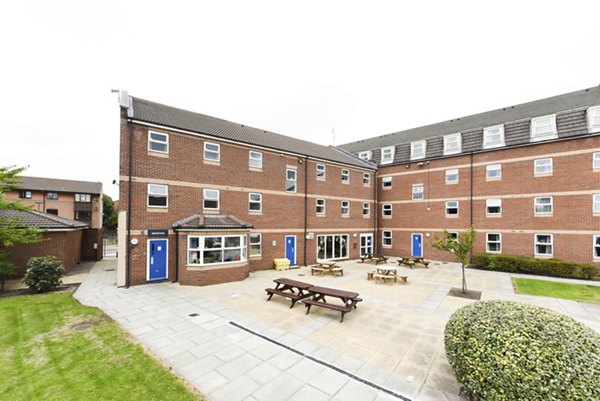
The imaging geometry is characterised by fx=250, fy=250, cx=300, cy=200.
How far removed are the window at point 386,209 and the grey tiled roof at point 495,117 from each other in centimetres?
491

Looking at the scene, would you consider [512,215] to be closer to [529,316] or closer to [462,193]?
[462,193]

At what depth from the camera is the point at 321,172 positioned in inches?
783

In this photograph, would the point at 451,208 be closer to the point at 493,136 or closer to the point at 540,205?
the point at 540,205

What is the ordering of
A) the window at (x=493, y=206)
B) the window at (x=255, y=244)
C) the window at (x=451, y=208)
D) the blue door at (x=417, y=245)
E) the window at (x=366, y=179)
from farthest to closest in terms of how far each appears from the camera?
the window at (x=366, y=179)
the blue door at (x=417, y=245)
the window at (x=451, y=208)
the window at (x=493, y=206)
the window at (x=255, y=244)

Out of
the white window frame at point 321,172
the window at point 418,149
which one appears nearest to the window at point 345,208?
the white window frame at point 321,172

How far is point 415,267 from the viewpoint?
17797 mm

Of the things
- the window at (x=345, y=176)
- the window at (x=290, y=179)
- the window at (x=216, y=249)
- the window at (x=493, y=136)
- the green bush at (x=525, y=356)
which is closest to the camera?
the green bush at (x=525, y=356)

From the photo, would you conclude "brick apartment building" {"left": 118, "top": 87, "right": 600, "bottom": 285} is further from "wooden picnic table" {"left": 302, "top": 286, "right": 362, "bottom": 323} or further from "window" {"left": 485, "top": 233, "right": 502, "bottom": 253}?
"wooden picnic table" {"left": 302, "top": 286, "right": 362, "bottom": 323}

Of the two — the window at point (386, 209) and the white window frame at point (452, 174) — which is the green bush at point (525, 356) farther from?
the window at point (386, 209)

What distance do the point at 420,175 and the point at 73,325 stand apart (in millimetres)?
23380

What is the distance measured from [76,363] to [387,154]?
24.8m

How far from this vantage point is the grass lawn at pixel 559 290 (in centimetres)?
1071

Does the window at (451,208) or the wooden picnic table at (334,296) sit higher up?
the window at (451,208)

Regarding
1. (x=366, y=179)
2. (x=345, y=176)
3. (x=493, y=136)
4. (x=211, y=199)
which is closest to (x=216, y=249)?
(x=211, y=199)
